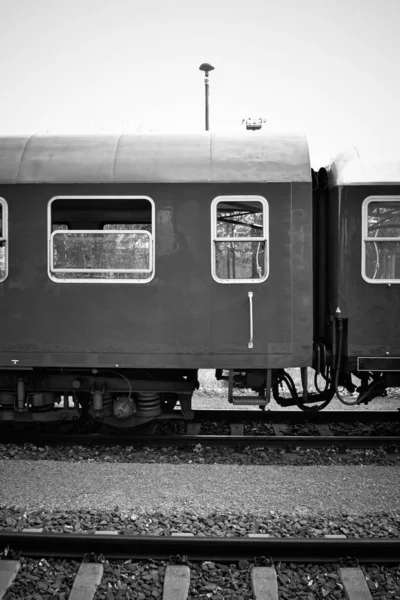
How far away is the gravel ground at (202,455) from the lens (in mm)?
5395

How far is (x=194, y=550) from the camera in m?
3.49

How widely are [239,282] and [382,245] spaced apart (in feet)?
5.59

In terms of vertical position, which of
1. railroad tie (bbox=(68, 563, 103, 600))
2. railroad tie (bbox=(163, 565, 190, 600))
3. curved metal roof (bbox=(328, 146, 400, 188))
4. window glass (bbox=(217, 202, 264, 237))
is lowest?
railroad tie (bbox=(163, 565, 190, 600))

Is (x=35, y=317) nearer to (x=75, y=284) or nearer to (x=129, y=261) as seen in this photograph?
(x=75, y=284)

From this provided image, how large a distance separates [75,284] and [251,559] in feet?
11.0

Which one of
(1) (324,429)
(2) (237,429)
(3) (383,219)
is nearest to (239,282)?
(3) (383,219)

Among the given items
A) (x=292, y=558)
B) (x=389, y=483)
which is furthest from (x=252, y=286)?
(x=292, y=558)

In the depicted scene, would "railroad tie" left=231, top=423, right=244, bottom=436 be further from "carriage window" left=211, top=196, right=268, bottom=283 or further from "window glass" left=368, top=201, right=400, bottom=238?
"window glass" left=368, top=201, right=400, bottom=238

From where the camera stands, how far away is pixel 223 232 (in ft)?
17.4

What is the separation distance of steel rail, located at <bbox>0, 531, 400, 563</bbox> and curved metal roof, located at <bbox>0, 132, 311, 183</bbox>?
3577 mm

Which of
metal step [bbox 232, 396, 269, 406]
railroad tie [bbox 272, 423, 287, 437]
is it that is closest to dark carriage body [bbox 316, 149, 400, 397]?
metal step [bbox 232, 396, 269, 406]

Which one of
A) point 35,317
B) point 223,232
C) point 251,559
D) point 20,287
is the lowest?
point 251,559

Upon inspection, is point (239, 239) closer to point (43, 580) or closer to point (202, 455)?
point (202, 455)

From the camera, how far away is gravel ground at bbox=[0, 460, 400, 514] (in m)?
4.20
